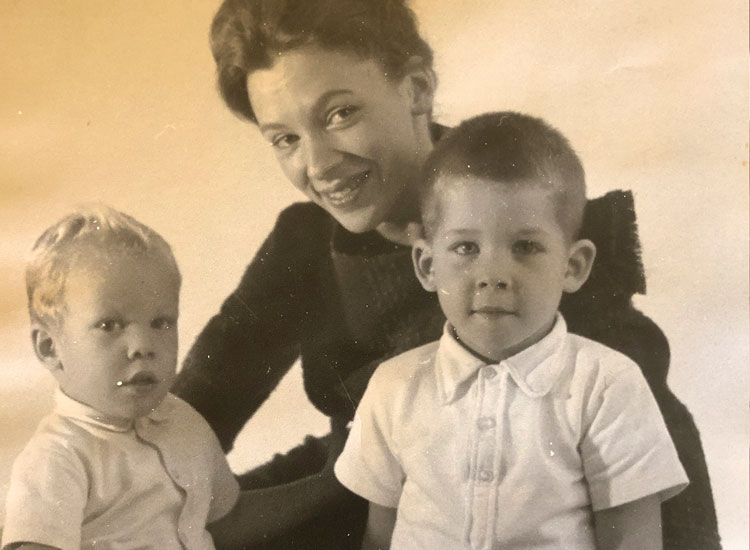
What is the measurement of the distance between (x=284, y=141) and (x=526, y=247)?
0.59 feet

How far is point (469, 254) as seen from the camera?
49cm

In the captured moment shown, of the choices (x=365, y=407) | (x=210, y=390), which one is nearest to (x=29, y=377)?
(x=210, y=390)

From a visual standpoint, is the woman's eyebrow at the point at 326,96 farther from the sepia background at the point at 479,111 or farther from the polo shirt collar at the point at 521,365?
the polo shirt collar at the point at 521,365

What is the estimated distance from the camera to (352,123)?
1.68ft

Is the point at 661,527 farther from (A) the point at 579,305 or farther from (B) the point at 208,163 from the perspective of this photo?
(B) the point at 208,163

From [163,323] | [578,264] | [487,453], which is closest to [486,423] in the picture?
[487,453]

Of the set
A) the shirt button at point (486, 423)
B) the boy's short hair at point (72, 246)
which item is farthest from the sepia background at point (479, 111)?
the shirt button at point (486, 423)

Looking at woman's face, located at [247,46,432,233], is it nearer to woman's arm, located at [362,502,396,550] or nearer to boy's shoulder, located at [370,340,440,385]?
boy's shoulder, located at [370,340,440,385]

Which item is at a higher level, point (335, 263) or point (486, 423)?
point (335, 263)

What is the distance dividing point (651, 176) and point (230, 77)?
0.30 metres

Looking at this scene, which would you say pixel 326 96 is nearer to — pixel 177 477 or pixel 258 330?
pixel 258 330

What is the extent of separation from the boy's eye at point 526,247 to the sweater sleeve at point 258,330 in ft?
0.43

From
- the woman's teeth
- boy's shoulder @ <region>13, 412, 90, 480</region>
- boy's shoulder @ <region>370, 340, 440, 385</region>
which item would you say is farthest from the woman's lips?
boy's shoulder @ <region>13, 412, 90, 480</region>

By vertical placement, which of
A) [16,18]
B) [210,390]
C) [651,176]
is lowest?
[210,390]
